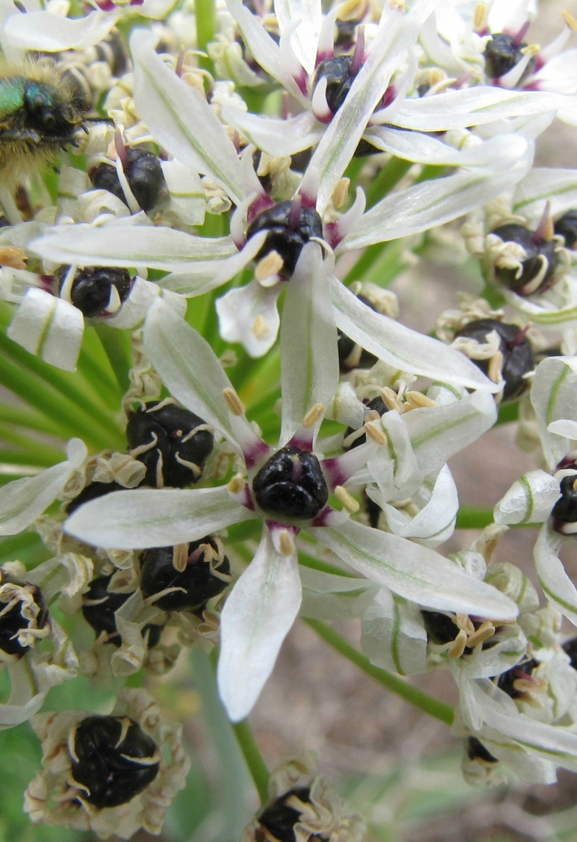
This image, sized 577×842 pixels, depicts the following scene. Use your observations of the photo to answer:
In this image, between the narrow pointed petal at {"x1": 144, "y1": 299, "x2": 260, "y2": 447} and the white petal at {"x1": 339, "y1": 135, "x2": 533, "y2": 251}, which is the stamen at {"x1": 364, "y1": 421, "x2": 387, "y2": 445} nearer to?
the narrow pointed petal at {"x1": 144, "y1": 299, "x2": 260, "y2": 447}

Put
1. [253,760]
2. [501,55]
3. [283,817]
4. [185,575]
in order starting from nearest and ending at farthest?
[185,575]
[283,817]
[253,760]
[501,55]

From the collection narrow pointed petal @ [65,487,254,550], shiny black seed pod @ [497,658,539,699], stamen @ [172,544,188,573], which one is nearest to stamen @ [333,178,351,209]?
narrow pointed petal @ [65,487,254,550]

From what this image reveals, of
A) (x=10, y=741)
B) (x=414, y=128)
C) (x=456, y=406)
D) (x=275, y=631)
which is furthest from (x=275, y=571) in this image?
(x=10, y=741)

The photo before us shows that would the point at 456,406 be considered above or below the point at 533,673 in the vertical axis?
above

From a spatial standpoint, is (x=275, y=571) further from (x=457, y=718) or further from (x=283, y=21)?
(x=283, y=21)

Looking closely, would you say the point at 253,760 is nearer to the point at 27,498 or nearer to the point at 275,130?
the point at 27,498

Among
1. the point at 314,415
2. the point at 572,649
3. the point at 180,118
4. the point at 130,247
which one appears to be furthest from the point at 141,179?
the point at 572,649

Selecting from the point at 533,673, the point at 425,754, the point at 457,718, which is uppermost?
the point at 533,673
